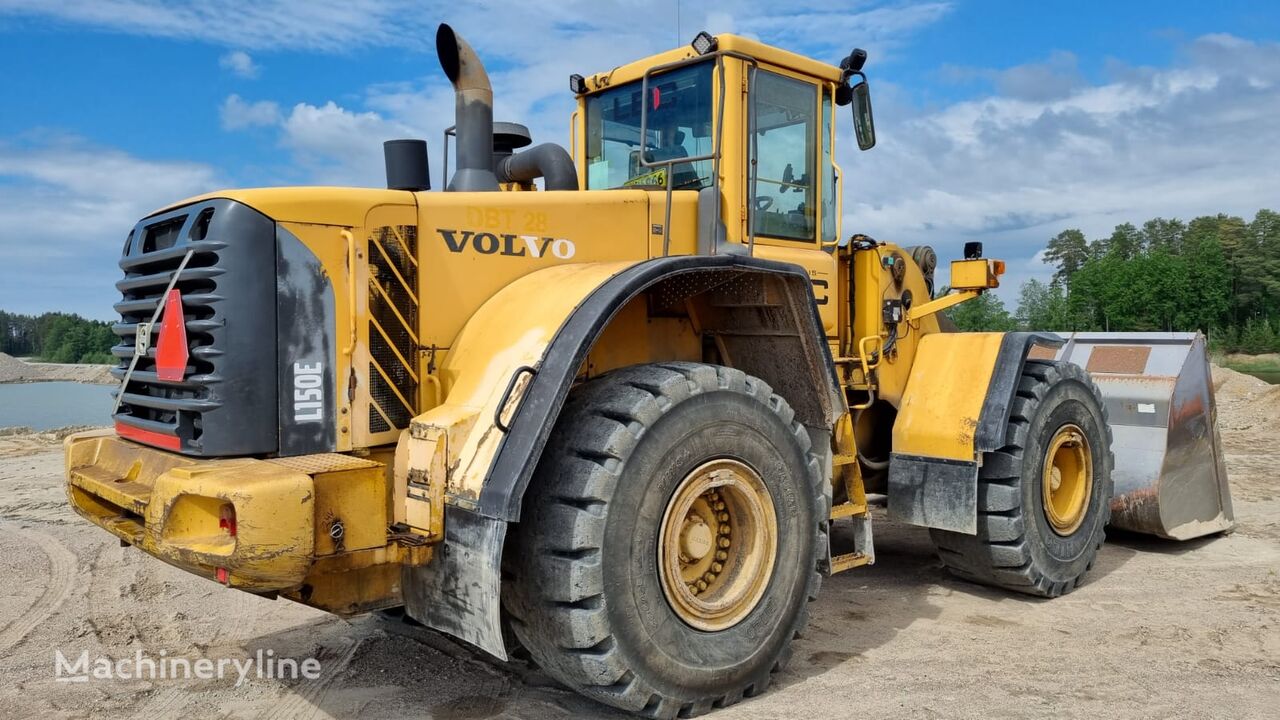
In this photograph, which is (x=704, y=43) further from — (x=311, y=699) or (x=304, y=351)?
(x=311, y=699)

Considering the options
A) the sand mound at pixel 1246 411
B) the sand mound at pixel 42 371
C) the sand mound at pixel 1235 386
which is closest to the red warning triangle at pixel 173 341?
the sand mound at pixel 1246 411

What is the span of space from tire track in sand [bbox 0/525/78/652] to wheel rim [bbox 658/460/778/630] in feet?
12.2

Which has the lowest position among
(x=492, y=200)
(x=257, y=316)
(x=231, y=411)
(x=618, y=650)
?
(x=618, y=650)

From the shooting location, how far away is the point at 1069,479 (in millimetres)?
6262

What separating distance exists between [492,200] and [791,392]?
1.79 meters

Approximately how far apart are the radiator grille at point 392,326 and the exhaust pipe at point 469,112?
2.29 feet

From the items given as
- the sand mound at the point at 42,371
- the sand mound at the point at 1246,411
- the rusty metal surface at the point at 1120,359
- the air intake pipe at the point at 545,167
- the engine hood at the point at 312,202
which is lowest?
the sand mound at the point at 1246,411

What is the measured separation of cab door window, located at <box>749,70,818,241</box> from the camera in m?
5.03

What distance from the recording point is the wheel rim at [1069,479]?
5.95 m

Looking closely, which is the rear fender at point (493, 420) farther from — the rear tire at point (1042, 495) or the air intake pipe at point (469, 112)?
the rear tire at point (1042, 495)

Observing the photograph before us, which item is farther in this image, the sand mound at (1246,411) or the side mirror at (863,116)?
the sand mound at (1246,411)

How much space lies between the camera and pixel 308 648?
478 cm

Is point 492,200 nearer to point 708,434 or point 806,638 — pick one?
point 708,434

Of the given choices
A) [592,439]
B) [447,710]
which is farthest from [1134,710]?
[447,710]
